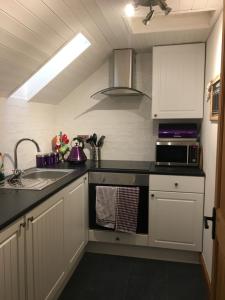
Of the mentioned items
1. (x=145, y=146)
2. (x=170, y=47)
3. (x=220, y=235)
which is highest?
(x=170, y=47)

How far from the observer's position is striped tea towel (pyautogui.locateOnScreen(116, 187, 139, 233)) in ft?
8.39

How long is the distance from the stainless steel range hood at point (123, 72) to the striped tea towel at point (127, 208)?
104cm

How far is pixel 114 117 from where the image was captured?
3154 millimetres

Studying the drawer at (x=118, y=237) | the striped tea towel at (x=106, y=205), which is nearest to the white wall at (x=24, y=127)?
the striped tea towel at (x=106, y=205)

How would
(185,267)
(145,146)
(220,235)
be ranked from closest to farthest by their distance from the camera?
(220,235)
(185,267)
(145,146)

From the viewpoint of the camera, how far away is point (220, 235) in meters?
1.21

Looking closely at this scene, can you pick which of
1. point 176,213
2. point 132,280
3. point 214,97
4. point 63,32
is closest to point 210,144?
point 214,97

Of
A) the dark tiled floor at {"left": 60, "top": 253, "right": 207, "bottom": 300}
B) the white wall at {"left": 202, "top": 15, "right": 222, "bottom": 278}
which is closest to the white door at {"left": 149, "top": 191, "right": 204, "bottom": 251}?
the white wall at {"left": 202, "top": 15, "right": 222, "bottom": 278}

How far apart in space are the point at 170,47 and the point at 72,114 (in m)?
1.37

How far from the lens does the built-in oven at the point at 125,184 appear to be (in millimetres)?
2584

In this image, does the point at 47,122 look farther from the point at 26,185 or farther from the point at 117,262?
the point at 117,262

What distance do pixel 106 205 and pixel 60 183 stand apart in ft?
2.44

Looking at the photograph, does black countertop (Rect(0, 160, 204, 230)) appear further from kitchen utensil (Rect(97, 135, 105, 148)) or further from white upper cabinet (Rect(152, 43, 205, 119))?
white upper cabinet (Rect(152, 43, 205, 119))

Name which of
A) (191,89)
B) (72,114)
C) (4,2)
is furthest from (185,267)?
(4,2)
